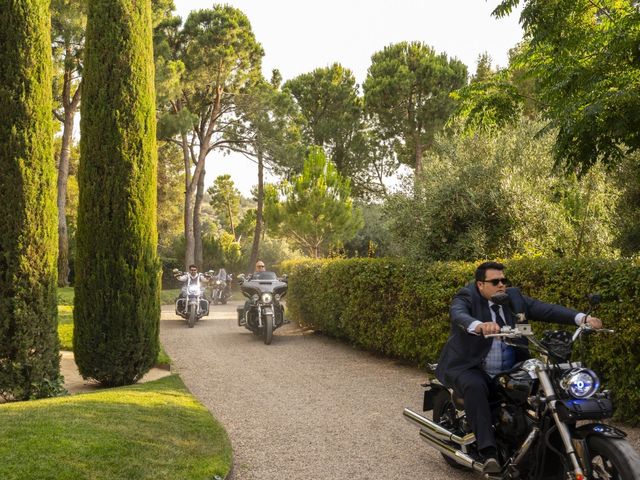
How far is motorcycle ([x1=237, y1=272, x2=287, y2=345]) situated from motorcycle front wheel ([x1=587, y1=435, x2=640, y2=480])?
10127 mm

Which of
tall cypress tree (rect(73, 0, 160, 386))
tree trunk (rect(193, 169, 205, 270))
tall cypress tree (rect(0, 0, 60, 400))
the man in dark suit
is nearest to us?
the man in dark suit

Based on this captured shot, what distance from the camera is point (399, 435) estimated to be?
6020 millimetres

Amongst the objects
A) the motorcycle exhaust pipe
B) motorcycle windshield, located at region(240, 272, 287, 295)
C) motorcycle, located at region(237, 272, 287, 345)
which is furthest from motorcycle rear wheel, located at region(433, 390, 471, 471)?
motorcycle windshield, located at region(240, 272, 287, 295)

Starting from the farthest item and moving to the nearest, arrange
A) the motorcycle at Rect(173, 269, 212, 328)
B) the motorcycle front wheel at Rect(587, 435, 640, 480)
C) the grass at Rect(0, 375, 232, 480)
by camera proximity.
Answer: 1. the motorcycle at Rect(173, 269, 212, 328)
2. the grass at Rect(0, 375, 232, 480)
3. the motorcycle front wheel at Rect(587, 435, 640, 480)

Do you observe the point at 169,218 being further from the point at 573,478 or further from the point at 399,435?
the point at 573,478

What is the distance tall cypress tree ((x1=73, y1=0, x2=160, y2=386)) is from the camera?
8.33 metres

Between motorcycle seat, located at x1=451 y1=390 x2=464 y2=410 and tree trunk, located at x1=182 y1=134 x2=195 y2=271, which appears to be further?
tree trunk, located at x1=182 y1=134 x2=195 y2=271

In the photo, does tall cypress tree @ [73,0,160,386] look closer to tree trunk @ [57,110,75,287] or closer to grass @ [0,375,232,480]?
grass @ [0,375,232,480]

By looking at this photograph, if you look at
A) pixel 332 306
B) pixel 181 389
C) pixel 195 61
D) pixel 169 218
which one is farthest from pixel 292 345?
pixel 169 218

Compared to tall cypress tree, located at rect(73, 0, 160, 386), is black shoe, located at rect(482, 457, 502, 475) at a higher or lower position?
lower

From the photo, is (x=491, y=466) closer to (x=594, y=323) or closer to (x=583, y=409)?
(x=583, y=409)

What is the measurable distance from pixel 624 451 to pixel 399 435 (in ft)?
9.97

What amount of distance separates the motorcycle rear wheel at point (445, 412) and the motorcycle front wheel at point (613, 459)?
138cm

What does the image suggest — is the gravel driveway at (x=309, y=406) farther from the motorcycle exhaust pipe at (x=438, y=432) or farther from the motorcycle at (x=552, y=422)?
the motorcycle at (x=552, y=422)
